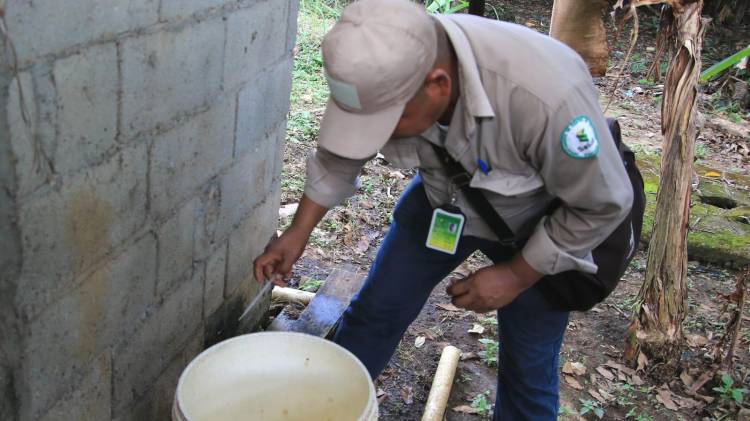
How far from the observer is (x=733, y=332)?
340 centimetres

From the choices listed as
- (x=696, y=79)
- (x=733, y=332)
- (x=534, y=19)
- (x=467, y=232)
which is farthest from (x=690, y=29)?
(x=534, y=19)

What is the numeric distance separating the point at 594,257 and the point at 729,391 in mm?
1620

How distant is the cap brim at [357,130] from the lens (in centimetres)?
169

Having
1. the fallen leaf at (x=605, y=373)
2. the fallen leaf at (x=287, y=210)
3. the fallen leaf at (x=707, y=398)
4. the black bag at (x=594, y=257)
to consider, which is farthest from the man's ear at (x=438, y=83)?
the fallen leaf at (x=287, y=210)

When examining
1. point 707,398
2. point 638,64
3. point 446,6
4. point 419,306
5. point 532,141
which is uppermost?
point 532,141

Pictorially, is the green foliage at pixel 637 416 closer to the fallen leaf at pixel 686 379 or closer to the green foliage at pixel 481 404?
the fallen leaf at pixel 686 379

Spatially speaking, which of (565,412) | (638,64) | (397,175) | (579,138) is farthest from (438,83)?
(638,64)

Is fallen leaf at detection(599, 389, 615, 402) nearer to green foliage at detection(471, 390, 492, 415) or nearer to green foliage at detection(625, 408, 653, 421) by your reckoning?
green foliage at detection(625, 408, 653, 421)

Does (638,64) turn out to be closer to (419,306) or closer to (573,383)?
(573,383)

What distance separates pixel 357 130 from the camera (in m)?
1.71

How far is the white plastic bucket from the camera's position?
200 centimetres

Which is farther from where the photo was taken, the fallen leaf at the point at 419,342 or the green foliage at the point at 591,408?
the fallen leaf at the point at 419,342

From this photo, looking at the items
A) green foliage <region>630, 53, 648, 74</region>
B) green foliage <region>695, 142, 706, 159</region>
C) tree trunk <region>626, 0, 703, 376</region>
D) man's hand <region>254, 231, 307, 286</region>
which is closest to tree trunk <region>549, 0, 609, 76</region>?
tree trunk <region>626, 0, 703, 376</region>

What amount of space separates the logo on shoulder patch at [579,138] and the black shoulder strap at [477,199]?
333 millimetres
